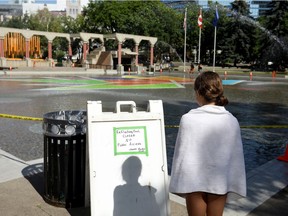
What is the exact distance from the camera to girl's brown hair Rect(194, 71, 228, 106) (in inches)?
99.0

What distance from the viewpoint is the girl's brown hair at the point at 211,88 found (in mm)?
2516

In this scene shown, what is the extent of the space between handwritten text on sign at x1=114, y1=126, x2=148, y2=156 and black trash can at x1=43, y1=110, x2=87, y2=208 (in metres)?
0.63

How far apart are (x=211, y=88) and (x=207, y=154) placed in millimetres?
489

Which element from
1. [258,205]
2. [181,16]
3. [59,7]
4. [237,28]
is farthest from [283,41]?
[59,7]

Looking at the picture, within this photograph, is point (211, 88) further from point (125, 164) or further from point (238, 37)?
point (238, 37)

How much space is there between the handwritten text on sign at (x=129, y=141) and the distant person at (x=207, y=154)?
844 millimetres

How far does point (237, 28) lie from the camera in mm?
63031

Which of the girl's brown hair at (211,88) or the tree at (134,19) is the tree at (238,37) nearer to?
the tree at (134,19)

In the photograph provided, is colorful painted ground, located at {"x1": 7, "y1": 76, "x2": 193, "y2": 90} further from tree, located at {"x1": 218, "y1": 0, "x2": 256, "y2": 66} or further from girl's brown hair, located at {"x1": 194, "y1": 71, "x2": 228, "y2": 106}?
tree, located at {"x1": 218, "y1": 0, "x2": 256, "y2": 66}

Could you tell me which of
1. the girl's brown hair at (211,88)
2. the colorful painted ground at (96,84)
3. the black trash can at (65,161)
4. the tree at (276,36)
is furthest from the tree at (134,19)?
the girl's brown hair at (211,88)

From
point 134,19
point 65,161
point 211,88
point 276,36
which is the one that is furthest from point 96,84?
point 276,36

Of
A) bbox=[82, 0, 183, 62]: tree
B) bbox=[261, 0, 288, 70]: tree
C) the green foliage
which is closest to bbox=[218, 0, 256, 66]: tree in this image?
the green foliage

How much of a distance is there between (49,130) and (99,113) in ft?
2.59

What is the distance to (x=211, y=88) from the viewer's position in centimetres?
252
